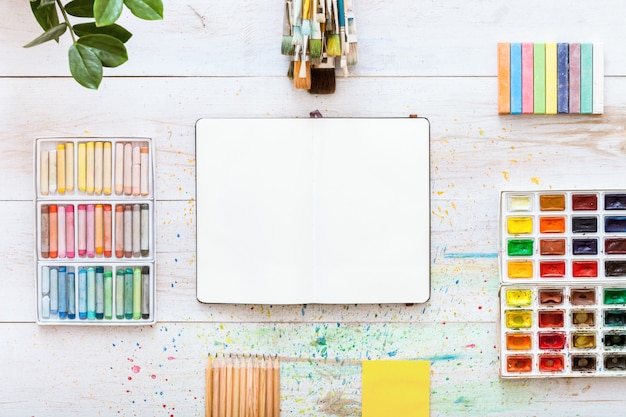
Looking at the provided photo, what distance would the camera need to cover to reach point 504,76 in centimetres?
115

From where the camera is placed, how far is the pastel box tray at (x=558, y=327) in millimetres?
1154

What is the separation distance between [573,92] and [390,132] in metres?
0.36

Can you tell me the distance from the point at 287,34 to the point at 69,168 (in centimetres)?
49

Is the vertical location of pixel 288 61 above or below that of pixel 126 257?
above

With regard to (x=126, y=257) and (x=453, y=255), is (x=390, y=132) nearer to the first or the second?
(x=453, y=255)

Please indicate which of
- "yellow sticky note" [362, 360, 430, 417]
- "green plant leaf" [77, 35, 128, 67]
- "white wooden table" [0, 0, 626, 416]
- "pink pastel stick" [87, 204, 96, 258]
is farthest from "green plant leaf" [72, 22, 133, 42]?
"yellow sticky note" [362, 360, 430, 417]

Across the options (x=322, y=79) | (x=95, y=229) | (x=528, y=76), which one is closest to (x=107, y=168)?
(x=95, y=229)

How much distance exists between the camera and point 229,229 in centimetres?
115

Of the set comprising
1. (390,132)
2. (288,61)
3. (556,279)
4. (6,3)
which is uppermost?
(6,3)

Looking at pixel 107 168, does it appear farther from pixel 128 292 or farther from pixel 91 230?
pixel 128 292

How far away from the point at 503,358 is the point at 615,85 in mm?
571

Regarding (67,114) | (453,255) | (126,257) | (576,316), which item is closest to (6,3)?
(67,114)

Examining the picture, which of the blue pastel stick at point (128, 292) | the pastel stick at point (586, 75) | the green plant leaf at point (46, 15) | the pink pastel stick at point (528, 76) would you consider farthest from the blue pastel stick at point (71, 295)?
the pastel stick at point (586, 75)

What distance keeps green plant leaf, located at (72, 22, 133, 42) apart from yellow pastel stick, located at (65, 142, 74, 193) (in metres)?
0.36
